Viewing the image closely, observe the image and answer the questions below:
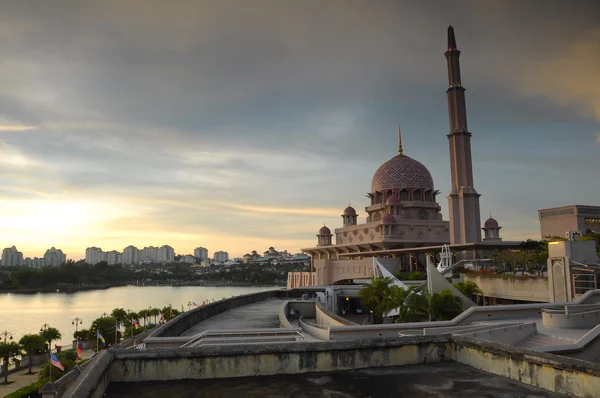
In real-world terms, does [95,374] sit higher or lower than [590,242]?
lower

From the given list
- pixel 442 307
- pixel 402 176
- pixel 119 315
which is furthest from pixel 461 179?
pixel 119 315

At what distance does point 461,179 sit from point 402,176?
1782cm

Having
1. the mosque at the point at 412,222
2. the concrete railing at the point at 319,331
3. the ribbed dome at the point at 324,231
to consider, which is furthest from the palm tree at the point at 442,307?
the ribbed dome at the point at 324,231

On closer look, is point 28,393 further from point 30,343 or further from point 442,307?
point 442,307

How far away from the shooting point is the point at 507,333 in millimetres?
16125

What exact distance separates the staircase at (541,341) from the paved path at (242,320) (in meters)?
10.5

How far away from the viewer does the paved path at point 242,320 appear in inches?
861

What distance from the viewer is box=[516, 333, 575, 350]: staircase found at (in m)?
16.7

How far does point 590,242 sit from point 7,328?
8142cm

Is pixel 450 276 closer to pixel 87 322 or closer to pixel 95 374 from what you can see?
pixel 95 374

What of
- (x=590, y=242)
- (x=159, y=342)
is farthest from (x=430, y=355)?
(x=590, y=242)

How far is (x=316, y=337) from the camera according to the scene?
16.6 metres

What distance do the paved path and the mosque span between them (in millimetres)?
26283

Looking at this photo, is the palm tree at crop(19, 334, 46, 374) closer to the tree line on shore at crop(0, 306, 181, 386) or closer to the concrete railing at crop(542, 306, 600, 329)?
the tree line on shore at crop(0, 306, 181, 386)
